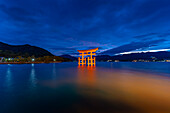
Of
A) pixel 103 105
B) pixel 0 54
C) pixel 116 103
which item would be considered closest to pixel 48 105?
pixel 103 105

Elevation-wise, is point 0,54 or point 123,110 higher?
point 0,54

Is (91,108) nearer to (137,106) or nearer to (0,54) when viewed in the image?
(137,106)

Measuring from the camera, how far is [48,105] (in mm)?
4203

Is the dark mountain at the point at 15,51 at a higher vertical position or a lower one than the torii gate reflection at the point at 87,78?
higher

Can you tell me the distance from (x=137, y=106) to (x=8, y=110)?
630 cm

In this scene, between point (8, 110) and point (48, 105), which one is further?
point (48, 105)

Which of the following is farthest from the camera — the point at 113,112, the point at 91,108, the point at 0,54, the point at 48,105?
the point at 0,54

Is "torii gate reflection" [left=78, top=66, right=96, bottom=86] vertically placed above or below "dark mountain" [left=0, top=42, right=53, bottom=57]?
below

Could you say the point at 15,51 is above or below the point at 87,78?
above

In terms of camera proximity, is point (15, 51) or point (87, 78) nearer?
point (87, 78)

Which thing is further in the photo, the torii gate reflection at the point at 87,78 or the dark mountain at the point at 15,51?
the dark mountain at the point at 15,51

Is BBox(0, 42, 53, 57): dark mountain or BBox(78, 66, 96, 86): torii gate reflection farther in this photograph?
BBox(0, 42, 53, 57): dark mountain

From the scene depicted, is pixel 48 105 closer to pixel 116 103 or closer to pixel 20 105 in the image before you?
Answer: pixel 20 105

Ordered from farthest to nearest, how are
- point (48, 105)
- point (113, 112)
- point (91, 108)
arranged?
1. point (48, 105)
2. point (91, 108)
3. point (113, 112)
